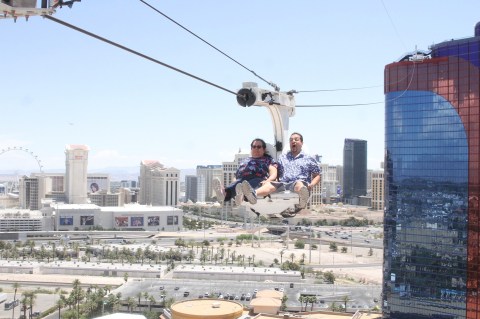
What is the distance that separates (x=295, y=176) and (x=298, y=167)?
0.35 ft

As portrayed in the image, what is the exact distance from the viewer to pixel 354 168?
288 ft

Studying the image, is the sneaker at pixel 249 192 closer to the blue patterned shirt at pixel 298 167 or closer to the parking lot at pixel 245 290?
the blue patterned shirt at pixel 298 167

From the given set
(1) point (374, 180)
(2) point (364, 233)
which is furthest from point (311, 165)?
(1) point (374, 180)

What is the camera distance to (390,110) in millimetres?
21719

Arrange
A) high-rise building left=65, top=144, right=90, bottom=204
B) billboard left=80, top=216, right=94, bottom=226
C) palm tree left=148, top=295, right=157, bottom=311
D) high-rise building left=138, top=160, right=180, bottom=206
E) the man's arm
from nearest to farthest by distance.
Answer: the man's arm < palm tree left=148, top=295, right=157, bottom=311 < billboard left=80, top=216, right=94, bottom=226 < high-rise building left=65, top=144, right=90, bottom=204 < high-rise building left=138, top=160, right=180, bottom=206

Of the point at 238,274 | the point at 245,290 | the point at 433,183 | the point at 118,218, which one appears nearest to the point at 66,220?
→ the point at 118,218

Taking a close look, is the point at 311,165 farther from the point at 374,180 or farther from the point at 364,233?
the point at 374,180

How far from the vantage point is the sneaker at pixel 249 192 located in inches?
220

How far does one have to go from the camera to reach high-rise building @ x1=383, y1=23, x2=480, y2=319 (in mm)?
19312

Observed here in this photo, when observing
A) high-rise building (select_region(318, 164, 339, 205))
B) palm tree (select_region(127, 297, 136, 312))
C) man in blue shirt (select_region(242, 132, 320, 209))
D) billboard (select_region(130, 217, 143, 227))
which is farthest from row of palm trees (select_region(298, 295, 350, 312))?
high-rise building (select_region(318, 164, 339, 205))

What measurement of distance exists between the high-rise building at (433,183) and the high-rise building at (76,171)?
43110 millimetres

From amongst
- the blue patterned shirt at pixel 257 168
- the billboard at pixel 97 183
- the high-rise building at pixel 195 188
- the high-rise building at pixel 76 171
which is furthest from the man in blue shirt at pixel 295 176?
the high-rise building at pixel 195 188

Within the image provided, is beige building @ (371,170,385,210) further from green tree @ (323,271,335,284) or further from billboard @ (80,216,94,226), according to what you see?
green tree @ (323,271,335,284)

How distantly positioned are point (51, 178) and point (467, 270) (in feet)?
208
